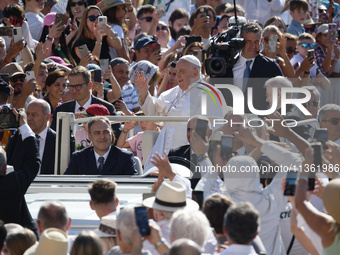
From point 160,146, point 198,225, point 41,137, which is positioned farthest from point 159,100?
point 198,225

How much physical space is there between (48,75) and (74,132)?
199cm

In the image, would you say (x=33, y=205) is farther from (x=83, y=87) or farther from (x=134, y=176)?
(x=83, y=87)

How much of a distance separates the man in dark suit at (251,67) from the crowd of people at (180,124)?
0.01 meters

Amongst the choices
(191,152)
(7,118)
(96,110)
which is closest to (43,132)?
(96,110)

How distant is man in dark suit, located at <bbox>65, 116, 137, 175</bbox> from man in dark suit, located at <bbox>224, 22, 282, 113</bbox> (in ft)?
4.62

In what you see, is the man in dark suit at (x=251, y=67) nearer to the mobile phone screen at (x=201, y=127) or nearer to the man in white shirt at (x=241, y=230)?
the mobile phone screen at (x=201, y=127)

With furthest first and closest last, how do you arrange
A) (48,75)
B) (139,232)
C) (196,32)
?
(196,32), (48,75), (139,232)

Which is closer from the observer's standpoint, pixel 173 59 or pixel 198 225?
pixel 198 225

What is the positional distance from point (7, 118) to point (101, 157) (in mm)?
1069

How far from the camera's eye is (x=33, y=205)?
324 inches

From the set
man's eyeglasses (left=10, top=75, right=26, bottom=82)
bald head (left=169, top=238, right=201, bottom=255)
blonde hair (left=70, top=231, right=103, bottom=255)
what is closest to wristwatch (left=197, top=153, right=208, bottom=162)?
blonde hair (left=70, top=231, right=103, bottom=255)

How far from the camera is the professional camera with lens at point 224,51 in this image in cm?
934

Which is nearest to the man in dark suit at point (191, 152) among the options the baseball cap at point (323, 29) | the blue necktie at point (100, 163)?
the blue necktie at point (100, 163)

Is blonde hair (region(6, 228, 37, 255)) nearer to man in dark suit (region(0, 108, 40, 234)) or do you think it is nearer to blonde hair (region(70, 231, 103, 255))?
blonde hair (region(70, 231, 103, 255))
